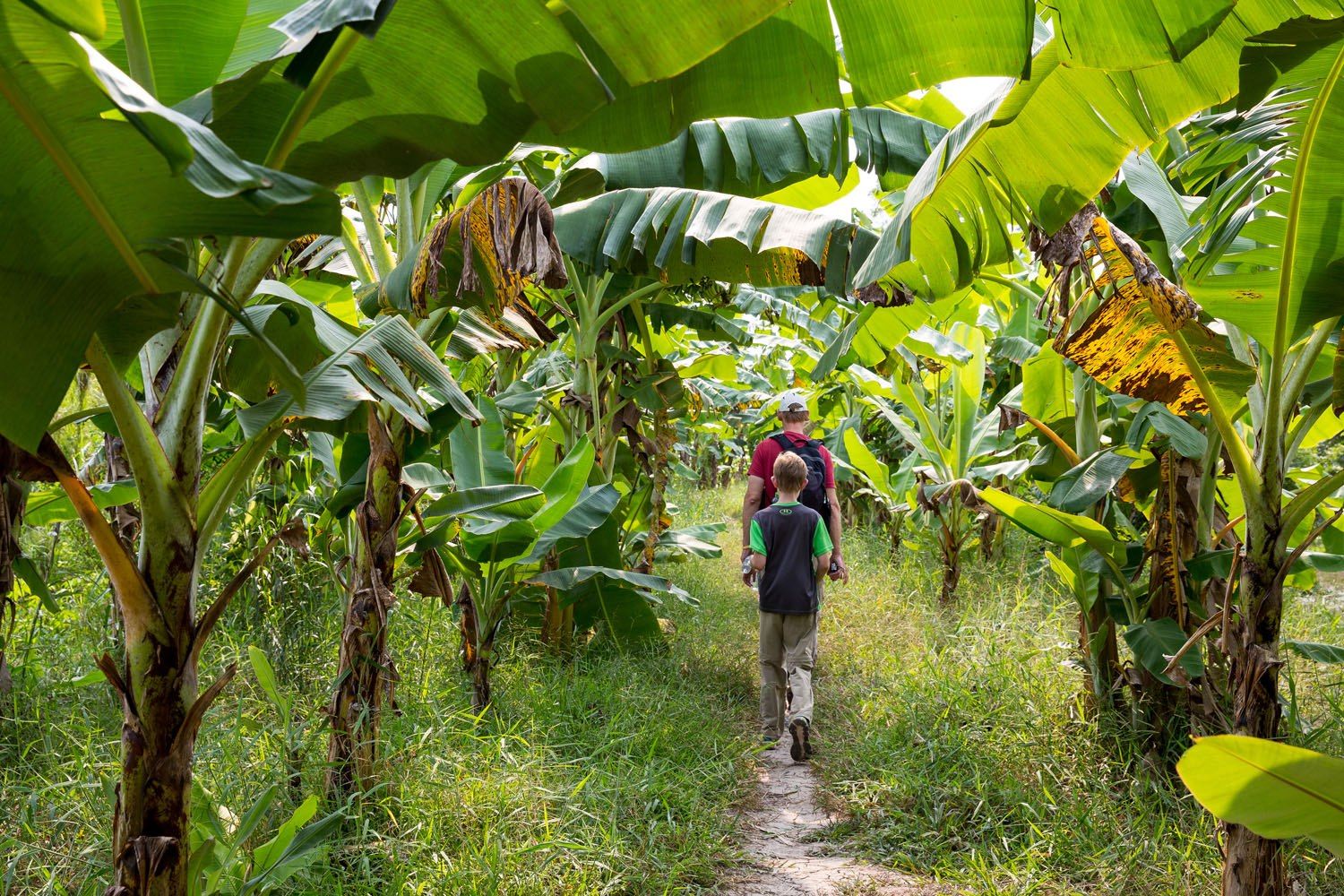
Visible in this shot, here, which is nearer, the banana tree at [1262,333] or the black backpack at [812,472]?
the banana tree at [1262,333]

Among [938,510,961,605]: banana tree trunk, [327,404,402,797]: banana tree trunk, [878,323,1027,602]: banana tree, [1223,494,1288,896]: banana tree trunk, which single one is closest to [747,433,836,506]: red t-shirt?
[878,323,1027,602]: banana tree

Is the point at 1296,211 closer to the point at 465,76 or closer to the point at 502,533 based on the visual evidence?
the point at 465,76

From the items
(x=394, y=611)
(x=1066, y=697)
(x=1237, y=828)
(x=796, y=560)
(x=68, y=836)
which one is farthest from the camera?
(x=394, y=611)

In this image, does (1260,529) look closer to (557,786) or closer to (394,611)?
(557,786)

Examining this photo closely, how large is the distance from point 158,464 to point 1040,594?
240 inches

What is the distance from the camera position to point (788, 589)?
501cm

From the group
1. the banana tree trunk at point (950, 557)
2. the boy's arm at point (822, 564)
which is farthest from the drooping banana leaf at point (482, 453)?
the banana tree trunk at point (950, 557)

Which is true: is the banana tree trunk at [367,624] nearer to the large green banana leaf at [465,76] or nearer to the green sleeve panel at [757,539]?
the large green banana leaf at [465,76]

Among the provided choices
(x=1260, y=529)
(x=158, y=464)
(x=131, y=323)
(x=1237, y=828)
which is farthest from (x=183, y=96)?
(x=1237, y=828)

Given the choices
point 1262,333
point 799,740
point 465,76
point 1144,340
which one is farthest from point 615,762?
point 465,76

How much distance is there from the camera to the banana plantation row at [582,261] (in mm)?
1613

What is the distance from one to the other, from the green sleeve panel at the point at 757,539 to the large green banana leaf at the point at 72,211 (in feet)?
12.3

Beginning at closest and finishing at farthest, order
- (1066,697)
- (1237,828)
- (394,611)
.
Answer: (1237,828)
(1066,697)
(394,611)

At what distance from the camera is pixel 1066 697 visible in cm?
449
